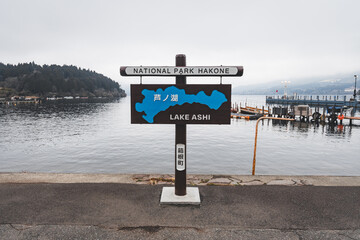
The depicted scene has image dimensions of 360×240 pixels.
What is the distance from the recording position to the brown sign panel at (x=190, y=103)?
509 cm

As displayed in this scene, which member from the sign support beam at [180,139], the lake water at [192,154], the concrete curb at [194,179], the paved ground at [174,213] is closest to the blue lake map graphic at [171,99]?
the sign support beam at [180,139]

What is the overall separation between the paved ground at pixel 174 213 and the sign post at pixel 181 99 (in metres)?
0.67

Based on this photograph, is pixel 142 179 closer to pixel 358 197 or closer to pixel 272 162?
pixel 358 197

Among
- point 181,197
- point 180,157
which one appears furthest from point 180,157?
point 181,197

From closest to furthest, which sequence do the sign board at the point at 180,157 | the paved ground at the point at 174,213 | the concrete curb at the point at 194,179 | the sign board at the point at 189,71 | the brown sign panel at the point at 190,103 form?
the paved ground at the point at 174,213
the sign board at the point at 189,71
the brown sign panel at the point at 190,103
the sign board at the point at 180,157
the concrete curb at the point at 194,179

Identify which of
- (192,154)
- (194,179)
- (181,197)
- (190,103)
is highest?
(190,103)

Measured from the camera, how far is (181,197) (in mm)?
5266

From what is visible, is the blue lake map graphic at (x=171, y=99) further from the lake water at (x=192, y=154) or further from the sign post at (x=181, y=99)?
the lake water at (x=192, y=154)

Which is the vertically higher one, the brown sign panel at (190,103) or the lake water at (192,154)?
the brown sign panel at (190,103)

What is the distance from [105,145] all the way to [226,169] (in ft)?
43.6

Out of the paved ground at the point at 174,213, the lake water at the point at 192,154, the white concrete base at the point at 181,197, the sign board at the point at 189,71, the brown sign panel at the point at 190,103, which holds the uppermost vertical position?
the sign board at the point at 189,71

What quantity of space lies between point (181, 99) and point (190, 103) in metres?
0.22

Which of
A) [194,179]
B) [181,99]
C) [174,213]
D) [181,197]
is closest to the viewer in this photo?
[174,213]

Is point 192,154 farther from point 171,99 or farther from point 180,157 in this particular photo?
point 171,99
